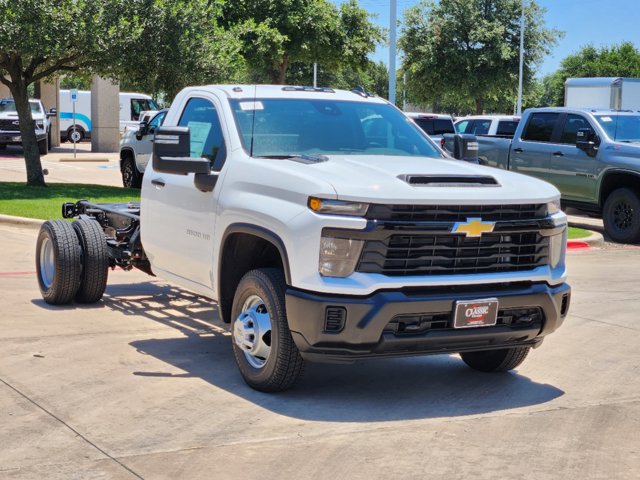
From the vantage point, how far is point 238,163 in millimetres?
7023

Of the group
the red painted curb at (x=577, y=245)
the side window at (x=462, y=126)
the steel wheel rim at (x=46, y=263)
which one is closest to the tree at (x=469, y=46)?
the side window at (x=462, y=126)

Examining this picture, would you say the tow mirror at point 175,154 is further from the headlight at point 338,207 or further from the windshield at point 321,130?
the headlight at point 338,207

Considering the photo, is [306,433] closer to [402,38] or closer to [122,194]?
[122,194]

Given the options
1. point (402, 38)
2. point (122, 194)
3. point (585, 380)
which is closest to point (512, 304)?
point (585, 380)

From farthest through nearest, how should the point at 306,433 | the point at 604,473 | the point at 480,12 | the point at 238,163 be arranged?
the point at 480,12
the point at 238,163
the point at 306,433
the point at 604,473

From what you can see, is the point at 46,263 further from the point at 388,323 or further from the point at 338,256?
the point at 388,323

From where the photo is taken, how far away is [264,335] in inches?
259

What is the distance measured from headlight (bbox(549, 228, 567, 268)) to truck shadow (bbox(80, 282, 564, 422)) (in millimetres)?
909

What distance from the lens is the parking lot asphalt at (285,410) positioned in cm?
534

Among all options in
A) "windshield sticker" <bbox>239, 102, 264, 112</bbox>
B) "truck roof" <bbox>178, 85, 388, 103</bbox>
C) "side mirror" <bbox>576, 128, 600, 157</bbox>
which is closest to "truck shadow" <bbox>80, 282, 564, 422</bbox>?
"windshield sticker" <bbox>239, 102, 264, 112</bbox>

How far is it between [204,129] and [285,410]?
7.96ft

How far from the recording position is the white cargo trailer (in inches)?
1106

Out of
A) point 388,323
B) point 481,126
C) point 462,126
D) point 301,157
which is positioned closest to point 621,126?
point 481,126

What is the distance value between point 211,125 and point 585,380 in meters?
3.26
